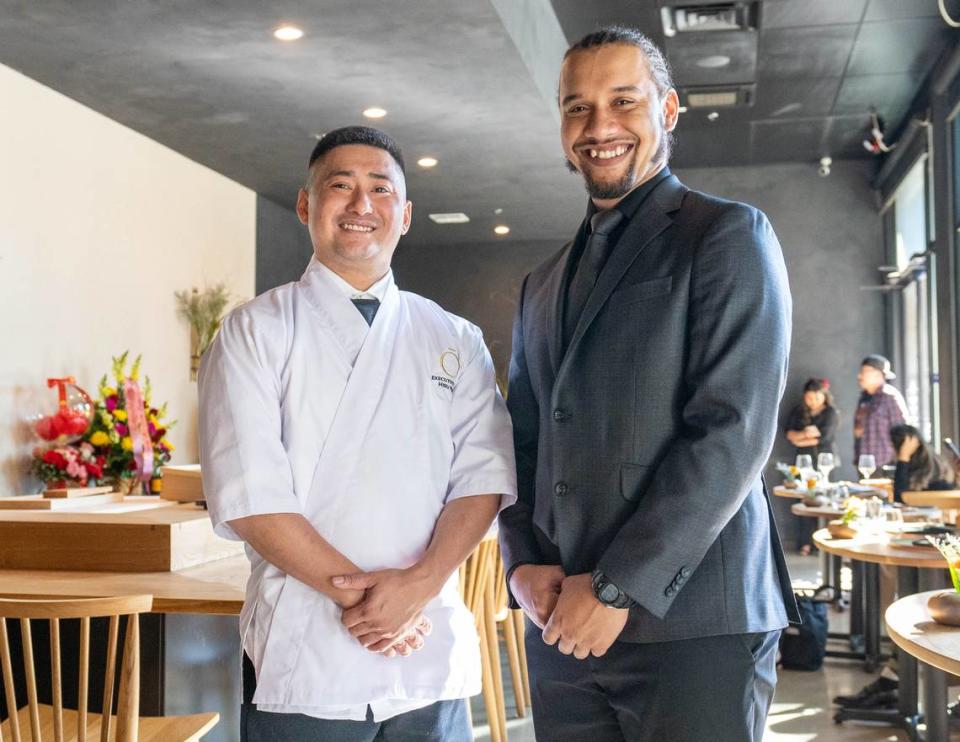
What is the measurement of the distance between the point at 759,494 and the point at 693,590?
179 mm

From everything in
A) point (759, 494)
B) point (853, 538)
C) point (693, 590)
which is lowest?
point (853, 538)

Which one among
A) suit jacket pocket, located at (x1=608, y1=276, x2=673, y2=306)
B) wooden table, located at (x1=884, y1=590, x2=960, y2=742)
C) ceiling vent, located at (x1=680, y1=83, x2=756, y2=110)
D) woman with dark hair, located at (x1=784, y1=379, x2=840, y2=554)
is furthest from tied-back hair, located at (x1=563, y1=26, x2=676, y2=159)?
woman with dark hair, located at (x1=784, y1=379, x2=840, y2=554)

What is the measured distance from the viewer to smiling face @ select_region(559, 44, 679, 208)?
58.6 inches

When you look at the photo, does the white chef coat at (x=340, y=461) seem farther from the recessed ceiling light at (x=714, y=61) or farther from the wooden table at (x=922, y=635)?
the recessed ceiling light at (x=714, y=61)

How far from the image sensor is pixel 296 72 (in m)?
5.65

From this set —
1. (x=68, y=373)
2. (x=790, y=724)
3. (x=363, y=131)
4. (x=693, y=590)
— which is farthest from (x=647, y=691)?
(x=68, y=373)

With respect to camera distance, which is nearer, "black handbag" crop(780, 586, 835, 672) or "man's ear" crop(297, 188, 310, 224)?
"man's ear" crop(297, 188, 310, 224)

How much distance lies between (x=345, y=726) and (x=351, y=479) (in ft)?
1.24

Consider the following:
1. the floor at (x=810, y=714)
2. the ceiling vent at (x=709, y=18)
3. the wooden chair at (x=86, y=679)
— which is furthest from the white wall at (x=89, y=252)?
the wooden chair at (x=86, y=679)

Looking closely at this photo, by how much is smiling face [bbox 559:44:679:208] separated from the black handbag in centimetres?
383

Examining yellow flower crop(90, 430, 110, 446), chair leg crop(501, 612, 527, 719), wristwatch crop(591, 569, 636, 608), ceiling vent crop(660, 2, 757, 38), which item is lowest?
chair leg crop(501, 612, 527, 719)

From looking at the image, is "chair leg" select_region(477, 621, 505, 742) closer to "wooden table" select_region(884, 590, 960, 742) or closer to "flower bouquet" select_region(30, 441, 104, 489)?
"wooden table" select_region(884, 590, 960, 742)

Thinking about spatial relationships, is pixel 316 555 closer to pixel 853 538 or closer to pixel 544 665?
pixel 544 665

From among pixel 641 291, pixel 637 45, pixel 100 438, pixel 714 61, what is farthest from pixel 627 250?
pixel 714 61
